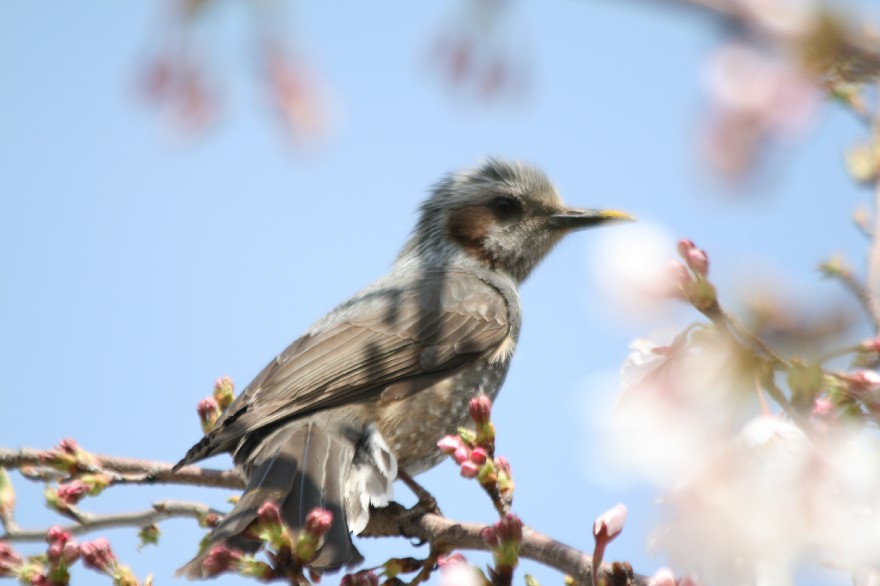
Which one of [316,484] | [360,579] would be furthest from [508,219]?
[360,579]

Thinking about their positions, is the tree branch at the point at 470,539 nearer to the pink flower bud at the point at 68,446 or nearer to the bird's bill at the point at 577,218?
the pink flower bud at the point at 68,446

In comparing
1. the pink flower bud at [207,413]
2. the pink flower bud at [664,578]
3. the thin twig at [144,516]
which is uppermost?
the pink flower bud at [664,578]

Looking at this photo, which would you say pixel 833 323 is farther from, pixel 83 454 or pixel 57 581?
pixel 83 454

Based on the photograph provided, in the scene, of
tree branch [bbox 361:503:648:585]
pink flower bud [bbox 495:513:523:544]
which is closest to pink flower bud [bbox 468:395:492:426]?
tree branch [bbox 361:503:648:585]

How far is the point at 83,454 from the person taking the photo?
3557mm

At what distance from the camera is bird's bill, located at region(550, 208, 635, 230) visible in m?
5.23

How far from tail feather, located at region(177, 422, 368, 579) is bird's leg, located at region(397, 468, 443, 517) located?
0.96 ft

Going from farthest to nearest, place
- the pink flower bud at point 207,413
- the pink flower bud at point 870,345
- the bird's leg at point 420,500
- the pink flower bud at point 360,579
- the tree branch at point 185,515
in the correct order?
the pink flower bud at point 207,413 < the bird's leg at point 420,500 < the tree branch at point 185,515 < the pink flower bud at point 360,579 < the pink flower bud at point 870,345

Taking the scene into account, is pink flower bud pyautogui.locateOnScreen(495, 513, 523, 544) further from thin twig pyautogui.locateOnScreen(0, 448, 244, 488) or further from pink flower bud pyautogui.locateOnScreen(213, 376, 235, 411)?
pink flower bud pyautogui.locateOnScreen(213, 376, 235, 411)

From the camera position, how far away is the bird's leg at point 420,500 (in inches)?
146

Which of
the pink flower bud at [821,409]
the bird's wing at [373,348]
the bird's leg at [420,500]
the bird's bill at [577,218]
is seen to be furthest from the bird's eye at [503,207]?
the pink flower bud at [821,409]

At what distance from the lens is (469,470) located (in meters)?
2.83

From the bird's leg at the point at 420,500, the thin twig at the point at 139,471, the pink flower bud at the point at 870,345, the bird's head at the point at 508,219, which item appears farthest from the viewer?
the bird's head at the point at 508,219

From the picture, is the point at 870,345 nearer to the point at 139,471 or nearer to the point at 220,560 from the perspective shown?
the point at 220,560
